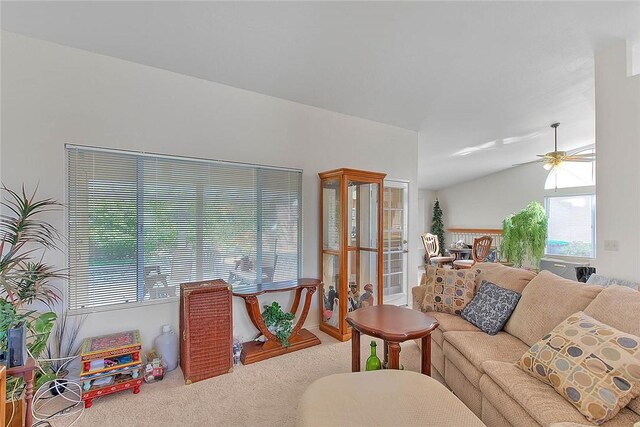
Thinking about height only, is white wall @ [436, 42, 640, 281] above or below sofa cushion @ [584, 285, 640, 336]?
above

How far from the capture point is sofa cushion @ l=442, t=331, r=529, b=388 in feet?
5.92

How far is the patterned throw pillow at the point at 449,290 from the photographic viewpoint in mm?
2617

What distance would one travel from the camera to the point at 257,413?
6.36 feet

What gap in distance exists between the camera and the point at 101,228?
2359 mm

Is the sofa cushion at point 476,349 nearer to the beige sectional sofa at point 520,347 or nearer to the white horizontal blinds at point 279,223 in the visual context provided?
the beige sectional sofa at point 520,347

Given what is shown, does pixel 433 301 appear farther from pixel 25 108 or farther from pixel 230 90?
pixel 25 108

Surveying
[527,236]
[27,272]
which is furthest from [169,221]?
[527,236]

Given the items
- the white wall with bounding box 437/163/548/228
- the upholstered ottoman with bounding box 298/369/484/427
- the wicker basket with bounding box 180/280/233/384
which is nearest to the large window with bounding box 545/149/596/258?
the white wall with bounding box 437/163/548/228

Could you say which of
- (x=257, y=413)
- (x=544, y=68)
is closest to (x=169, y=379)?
(x=257, y=413)

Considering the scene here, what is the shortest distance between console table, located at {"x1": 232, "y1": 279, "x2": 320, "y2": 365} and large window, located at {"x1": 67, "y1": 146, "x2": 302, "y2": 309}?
0.84ft

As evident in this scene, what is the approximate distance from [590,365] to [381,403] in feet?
3.32

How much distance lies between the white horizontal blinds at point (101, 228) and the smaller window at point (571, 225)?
820cm

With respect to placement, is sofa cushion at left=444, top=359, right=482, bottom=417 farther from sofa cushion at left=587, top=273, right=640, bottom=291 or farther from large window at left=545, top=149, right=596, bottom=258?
large window at left=545, top=149, right=596, bottom=258

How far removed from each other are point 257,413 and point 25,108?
277 centimetres
